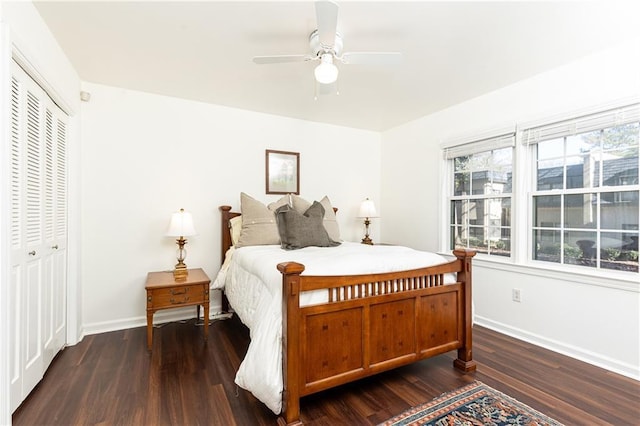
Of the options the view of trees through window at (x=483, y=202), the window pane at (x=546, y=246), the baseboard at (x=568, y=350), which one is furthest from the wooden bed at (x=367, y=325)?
the view of trees through window at (x=483, y=202)

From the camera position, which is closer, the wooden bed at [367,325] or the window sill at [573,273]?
the wooden bed at [367,325]

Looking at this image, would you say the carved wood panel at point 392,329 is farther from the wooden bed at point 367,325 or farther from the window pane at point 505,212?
the window pane at point 505,212

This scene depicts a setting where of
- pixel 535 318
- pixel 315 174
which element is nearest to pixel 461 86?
pixel 315 174

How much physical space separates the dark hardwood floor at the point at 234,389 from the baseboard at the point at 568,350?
79 mm

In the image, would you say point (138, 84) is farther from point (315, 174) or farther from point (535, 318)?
point (535, 318)

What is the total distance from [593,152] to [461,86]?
1.28m

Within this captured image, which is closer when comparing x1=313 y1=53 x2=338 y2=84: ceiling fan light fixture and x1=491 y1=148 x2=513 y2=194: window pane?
x1=313 y1=53 x2=338 y2=84: ceiling fan light fixture

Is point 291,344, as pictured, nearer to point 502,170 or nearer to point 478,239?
point 478,239

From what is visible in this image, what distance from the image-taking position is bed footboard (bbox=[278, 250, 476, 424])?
1.70 metres

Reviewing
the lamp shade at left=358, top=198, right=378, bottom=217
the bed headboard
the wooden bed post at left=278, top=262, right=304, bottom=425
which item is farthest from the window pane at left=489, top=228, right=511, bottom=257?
the bed headboard

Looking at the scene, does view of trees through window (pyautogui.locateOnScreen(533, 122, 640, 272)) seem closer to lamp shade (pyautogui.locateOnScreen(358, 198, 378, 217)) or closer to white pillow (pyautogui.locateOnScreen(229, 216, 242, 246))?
lamp shade (pyautogui.locateOnScreen(358, 198, 378, 217))

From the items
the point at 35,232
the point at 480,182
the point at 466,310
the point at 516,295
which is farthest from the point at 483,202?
the point at 35,232

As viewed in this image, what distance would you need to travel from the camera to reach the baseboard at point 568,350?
231 cm

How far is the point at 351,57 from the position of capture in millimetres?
2164
